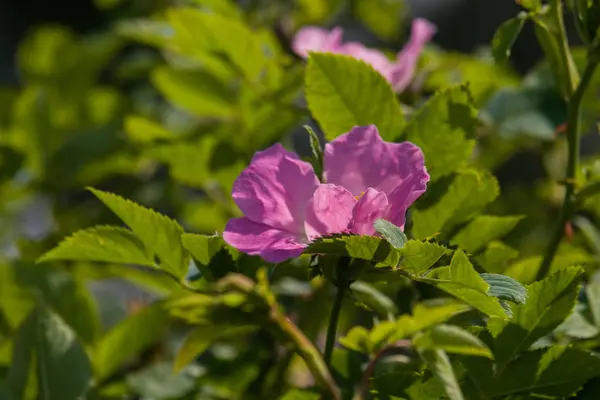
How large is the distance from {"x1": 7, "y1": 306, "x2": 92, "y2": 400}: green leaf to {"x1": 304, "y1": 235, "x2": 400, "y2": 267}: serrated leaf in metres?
0.28

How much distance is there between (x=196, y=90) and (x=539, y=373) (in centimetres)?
65

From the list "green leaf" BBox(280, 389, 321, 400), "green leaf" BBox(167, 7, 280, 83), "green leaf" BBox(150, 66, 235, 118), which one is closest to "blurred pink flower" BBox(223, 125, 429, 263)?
"green leaf" BBox(280, 389, 321, 400)

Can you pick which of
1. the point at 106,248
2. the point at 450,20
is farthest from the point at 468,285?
the point at 450,20

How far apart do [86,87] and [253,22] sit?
0.27 metres

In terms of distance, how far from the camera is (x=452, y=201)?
1.80 ft

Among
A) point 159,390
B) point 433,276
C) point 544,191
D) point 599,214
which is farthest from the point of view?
point 544,191

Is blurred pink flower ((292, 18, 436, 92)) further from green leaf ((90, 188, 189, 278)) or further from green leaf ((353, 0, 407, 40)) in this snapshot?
green leaf ((353, 0, 407, 40))

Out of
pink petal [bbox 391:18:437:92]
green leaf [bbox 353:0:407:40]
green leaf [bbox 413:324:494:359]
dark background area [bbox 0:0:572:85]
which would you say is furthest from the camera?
dark background area [bbox 0:0:572:85]

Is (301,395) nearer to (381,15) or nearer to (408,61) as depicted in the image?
(408,61)

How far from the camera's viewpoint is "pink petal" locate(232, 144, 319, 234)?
495mm

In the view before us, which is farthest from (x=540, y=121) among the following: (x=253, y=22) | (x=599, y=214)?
(x=253, y=22)

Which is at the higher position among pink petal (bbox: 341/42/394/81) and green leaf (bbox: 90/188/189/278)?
pink petal (bbox: 341/42/394/81)

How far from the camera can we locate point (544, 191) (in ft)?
3.89

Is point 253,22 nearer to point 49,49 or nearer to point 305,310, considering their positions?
point 49,49
